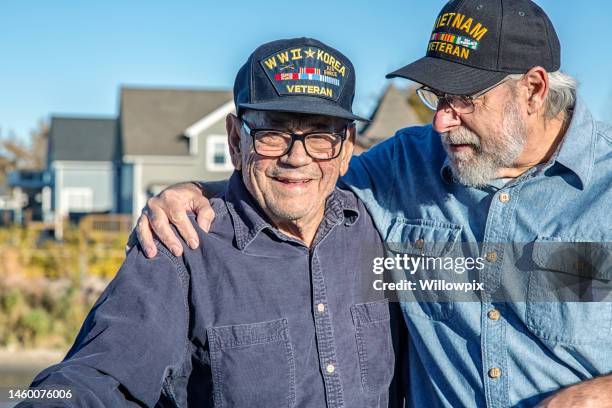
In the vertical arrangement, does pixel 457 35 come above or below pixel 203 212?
above

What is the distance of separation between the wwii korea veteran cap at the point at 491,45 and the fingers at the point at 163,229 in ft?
4.01

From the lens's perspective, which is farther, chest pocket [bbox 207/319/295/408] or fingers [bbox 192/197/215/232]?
fingers [bbox 192/197/215/232]

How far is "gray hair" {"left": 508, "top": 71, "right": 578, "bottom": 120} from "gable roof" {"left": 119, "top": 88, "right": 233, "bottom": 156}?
28.8 metres

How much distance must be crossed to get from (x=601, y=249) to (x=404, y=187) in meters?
0.92

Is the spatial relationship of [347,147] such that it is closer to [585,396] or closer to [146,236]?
[146,236]

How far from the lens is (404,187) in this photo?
365 cm

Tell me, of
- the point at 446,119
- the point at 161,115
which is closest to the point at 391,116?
the point at 161,115

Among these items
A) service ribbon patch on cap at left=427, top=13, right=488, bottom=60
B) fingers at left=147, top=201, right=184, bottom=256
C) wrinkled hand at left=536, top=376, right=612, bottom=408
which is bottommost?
wrinkled hand at left=536, top=376, right=612, bottom=408

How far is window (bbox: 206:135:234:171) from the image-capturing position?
31.3m

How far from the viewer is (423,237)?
347 cm

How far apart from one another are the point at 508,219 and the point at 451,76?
2.14 feet

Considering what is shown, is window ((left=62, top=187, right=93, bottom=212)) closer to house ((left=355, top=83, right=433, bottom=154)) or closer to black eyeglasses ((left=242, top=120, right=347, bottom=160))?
house ((left=355, top=83, right=433, bottom=154))

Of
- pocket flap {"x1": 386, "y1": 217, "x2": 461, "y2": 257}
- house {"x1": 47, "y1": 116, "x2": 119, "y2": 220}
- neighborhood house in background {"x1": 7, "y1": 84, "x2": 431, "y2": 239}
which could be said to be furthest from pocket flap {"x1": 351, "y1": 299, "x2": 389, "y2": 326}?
house {"x1": 47, "y1": 116, "x2": 119, "y2": 220}

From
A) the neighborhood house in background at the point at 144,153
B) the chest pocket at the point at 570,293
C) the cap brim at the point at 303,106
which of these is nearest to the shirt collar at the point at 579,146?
the chest pocket at the point at 570,293
